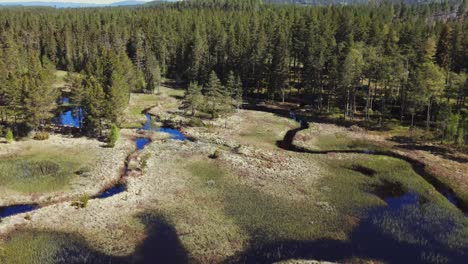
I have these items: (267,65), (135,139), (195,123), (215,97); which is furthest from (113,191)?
(267,65)

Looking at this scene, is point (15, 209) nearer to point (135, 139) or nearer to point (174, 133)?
point (135, 139)

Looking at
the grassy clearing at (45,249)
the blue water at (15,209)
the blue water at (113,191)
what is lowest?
the grassy clearing at (45,249)

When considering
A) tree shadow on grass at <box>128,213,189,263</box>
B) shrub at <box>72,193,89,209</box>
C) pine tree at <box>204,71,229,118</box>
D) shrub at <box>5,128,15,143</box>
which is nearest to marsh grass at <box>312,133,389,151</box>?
pine tree at <box>204,71,229,118</box>

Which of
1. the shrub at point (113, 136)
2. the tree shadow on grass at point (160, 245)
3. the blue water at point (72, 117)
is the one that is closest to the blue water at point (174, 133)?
the shrub at point (113, 136)

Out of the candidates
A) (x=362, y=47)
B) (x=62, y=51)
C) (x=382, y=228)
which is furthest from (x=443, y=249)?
(x=62, y=51)

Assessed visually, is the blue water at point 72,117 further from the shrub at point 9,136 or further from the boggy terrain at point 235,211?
the shrub at point 9,136

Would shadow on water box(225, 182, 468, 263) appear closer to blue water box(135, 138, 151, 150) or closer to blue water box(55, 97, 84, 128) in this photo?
blue water box(135, 138, 151, 150)

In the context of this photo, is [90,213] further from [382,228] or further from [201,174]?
[382,228]

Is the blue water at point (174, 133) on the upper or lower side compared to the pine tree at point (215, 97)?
lower
